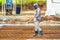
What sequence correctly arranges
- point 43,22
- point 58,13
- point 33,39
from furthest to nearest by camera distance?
point 58,13 → point 43,22 → point 33,39

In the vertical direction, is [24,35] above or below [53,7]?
below

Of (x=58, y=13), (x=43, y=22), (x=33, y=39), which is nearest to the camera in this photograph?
(x=33, y=39)

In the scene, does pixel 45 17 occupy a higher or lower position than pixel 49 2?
lower

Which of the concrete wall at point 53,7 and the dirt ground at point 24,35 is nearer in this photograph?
the dirt ground at point 24,35

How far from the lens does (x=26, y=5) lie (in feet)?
88.5

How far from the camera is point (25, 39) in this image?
45.8 feet

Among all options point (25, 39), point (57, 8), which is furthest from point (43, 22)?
point (25, 39)

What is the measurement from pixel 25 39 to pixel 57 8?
1316cm

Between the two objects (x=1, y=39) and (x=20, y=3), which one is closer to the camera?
(x=1, y=39)

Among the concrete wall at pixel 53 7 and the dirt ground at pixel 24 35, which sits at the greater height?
the concrete wall at pixel 53 7

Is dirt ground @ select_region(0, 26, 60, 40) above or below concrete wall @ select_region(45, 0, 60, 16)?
below

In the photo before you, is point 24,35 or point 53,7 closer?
point 24,35

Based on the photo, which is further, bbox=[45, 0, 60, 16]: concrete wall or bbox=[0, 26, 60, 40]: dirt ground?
bbox=[45, 0, 60, 16]: concrete wall

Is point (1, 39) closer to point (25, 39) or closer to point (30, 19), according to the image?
point (25, 39)
